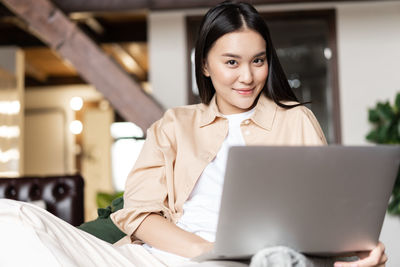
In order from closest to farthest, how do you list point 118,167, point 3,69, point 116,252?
1. point 116,252
2. point 3,69
3. point 118,167

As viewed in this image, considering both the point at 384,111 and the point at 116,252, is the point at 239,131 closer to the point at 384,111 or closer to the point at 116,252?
the point at 116,252

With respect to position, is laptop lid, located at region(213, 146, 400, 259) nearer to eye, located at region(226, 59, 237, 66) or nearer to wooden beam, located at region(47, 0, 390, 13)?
eye, located at region(226, 59, 237, 66)

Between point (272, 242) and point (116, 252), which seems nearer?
point (272, 242)

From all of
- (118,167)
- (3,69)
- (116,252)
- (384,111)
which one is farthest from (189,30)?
(118,167)

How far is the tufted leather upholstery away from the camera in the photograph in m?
2.55

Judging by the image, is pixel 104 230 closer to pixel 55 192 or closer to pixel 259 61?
pixel 55 192

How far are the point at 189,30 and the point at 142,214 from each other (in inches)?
128

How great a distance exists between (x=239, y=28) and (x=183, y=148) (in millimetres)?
363

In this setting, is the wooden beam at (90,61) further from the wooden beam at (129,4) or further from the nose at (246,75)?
the nose at (246,75)

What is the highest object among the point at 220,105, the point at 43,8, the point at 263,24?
the point at 43,8

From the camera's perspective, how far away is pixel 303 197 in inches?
39.8

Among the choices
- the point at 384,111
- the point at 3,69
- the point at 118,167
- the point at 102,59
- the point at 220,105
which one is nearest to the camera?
the point at 220,105

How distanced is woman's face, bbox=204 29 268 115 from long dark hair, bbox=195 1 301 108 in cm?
2

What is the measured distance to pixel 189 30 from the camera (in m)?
4.52
